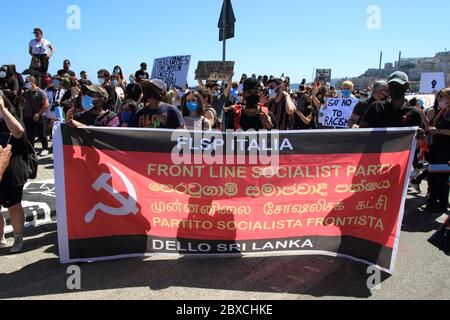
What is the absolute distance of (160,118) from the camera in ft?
14.6

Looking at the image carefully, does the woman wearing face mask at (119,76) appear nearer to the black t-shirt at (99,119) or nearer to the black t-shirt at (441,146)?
the black t-shirt at (99,119)

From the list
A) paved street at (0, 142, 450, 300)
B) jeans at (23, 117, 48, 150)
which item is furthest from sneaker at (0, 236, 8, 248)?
jeans at (23, 117, 48, 150)

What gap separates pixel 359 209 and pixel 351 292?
2.71ft

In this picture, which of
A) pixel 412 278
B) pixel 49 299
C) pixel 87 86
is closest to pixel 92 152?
pixel 87 86

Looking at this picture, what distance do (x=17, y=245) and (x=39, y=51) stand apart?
9629 millimetres

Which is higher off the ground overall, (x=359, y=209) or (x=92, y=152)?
(x=92, y=152)

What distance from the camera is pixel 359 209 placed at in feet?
13.0

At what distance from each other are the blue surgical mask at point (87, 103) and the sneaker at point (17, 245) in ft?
5.47

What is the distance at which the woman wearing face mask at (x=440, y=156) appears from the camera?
5957mm

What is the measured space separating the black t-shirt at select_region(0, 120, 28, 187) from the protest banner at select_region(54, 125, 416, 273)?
73 centimetres

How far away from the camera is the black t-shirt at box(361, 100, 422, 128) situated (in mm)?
4523

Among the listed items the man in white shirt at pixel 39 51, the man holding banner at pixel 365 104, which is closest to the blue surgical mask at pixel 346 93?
the man holding banner at pixel 365 104

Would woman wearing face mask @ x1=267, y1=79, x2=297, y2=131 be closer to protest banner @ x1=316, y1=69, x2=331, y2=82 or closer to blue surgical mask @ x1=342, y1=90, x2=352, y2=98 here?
blue surgical mask @ x1=342, y1=90, x2=352, y2=98
